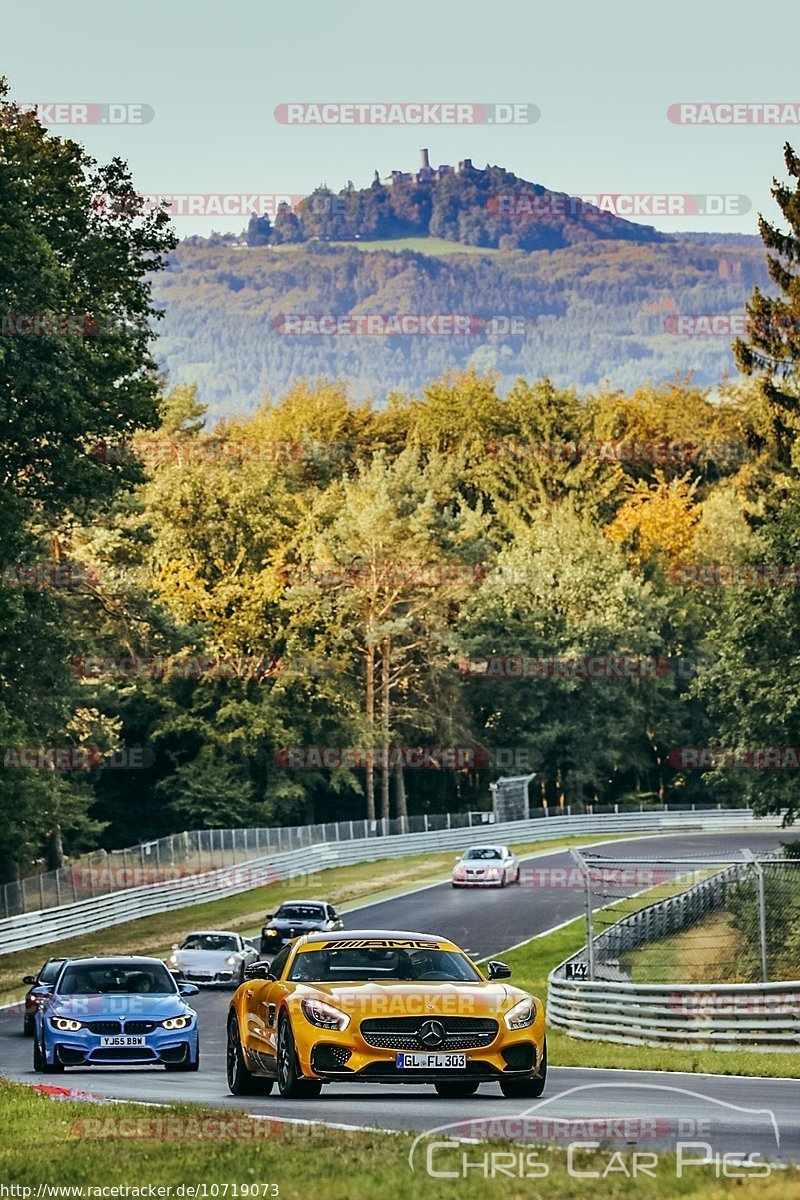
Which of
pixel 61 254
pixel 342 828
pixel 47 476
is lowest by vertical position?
pixel 342 828

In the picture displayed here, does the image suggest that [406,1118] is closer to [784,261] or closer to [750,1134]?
[750,1134]

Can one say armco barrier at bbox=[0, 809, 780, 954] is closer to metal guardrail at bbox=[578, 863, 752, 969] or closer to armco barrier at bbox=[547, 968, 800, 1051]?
metal guardrail at bbox=[578, 863, 752, 969]

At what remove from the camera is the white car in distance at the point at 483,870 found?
6297 cm

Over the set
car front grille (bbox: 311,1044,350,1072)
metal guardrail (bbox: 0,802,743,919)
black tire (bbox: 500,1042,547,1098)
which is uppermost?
car front grille (bbox: 311,1044,350,1072)

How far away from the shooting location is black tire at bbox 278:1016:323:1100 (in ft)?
50.8

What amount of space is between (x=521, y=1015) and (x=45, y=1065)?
26.8 feet

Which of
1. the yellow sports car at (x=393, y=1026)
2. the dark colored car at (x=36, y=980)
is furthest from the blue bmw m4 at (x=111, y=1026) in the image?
the yellow sports car at (x=393, y=1026)

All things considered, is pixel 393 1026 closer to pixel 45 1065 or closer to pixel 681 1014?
pixel 45 1065

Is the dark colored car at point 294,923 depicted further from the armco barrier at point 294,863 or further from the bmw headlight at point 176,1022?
the bmw headlight at point 176,1022

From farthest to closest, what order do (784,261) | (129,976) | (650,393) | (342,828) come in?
(650,393) < (342,828) < (784,261) < (129,976)

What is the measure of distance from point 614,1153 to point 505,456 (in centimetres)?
10775

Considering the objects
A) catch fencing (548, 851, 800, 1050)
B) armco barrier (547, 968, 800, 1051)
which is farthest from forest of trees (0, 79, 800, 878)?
armco barrier (547, 968, 800, 1051)

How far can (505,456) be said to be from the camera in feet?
387

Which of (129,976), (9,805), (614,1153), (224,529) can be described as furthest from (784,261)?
(614,1153)
